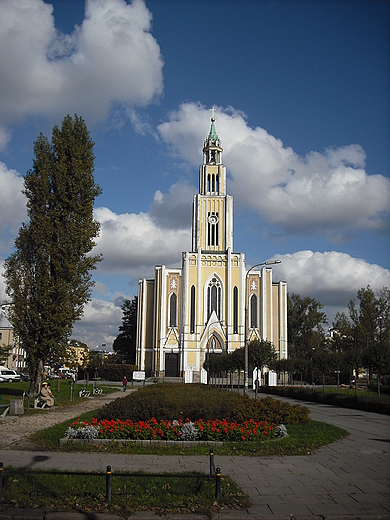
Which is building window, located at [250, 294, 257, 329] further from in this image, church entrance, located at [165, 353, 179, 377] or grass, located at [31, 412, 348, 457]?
grass, located at [31, 412, 348, 457]

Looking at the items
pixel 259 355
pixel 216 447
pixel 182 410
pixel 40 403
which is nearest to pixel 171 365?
pixel 259 355

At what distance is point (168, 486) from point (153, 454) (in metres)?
3.19

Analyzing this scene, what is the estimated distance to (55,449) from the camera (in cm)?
1164

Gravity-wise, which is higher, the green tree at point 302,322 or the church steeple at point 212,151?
the church steeple at point 212,151

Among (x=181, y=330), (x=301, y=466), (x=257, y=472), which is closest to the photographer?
(x=257, y=472)

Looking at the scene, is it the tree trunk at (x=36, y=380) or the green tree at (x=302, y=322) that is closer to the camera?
the tree trunk at (x=36, y=380)

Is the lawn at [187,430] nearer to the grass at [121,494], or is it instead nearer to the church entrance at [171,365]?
the grass at [121,494]

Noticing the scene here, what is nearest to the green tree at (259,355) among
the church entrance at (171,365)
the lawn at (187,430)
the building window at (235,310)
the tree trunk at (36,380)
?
the tree trunk at (36,380)

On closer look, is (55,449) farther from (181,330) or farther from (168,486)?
(181,330)

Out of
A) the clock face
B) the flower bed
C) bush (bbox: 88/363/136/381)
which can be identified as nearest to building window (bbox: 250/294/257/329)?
the clock face

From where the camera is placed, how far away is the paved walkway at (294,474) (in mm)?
7375

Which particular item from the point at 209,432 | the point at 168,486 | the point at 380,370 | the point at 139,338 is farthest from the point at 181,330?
the point at 168,486

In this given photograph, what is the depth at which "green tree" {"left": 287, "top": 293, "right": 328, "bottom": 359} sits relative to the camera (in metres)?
81.4

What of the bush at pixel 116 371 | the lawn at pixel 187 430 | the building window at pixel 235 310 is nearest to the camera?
the lawn at pixel 187 430
